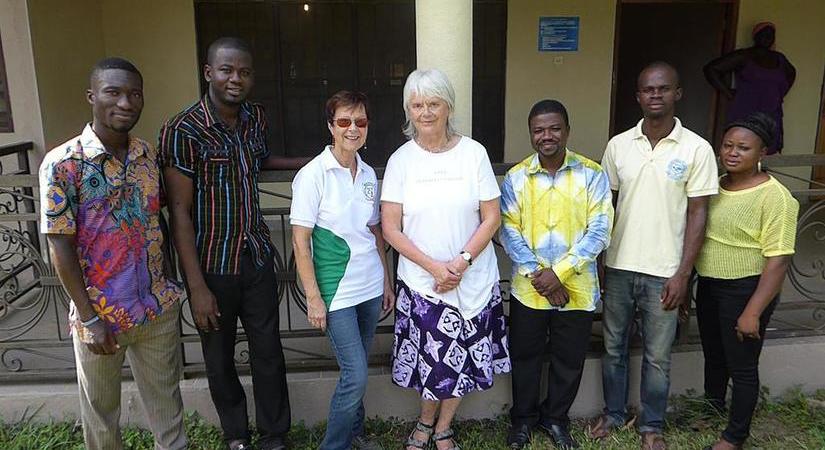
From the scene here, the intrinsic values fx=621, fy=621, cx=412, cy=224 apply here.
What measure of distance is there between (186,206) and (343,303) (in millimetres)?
741

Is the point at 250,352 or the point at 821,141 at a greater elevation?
the point at 821,141

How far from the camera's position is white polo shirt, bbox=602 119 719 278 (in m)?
2.69

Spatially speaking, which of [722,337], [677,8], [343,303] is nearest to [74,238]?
[343,303]

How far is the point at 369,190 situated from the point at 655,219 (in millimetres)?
1267

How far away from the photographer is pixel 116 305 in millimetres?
2311

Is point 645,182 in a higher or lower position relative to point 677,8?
lower

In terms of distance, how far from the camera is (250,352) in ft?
9.13

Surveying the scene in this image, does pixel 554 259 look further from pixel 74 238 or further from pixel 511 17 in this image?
pixel 511 17

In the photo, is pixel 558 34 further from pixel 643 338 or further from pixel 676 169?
pixel 643 338

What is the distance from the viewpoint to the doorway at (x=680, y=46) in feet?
21.4

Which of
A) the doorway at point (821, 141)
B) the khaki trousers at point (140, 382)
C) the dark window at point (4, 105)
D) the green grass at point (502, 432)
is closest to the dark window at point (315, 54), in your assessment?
the dark window at point (4, 105)

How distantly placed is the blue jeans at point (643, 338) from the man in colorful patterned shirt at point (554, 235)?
0.59ft

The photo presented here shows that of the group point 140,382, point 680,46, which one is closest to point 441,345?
point 140,382

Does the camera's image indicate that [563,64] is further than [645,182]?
Yes
